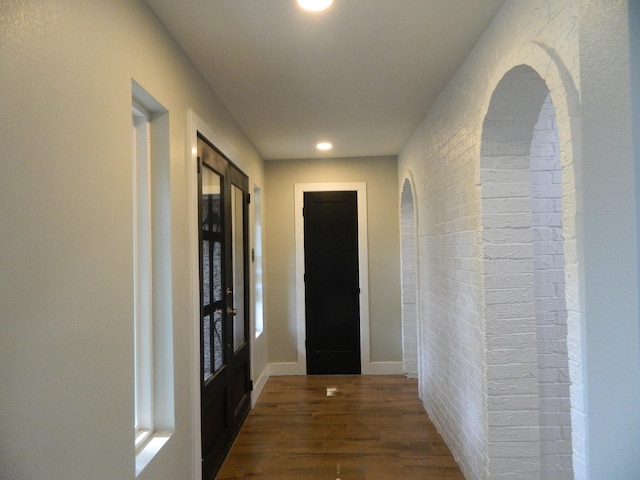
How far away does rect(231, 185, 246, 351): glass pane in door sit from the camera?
3.15 m

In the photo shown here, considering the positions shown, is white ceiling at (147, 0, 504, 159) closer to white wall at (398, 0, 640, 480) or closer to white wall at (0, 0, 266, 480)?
white wall at (398, 0, 640, 480)

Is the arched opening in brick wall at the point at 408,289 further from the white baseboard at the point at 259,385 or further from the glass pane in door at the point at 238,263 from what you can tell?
the glass pane in door at the point at 238,263

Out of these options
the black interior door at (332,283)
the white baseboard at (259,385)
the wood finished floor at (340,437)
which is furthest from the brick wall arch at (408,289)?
the white baseboard at (259,385)

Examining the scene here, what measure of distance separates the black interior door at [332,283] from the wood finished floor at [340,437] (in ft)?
1.51

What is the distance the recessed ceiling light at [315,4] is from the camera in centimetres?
167

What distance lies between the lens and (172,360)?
1.84m

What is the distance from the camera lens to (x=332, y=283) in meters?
4.64

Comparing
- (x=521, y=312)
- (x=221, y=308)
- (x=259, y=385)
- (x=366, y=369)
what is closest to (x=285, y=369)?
(x=259, y=385)

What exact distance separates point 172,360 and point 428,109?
2.54 metres

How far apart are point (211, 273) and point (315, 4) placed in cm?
165

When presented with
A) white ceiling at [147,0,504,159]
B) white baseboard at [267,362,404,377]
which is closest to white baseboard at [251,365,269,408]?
white baseboard at [267,362,404,377]

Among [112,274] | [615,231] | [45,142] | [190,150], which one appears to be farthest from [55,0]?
[615,231]

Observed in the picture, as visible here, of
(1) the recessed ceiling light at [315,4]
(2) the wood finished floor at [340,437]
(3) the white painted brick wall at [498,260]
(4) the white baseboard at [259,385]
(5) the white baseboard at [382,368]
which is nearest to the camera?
(3) the white painted brick wall at [498,260]

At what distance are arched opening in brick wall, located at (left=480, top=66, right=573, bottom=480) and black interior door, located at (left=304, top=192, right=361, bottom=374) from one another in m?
2.66
